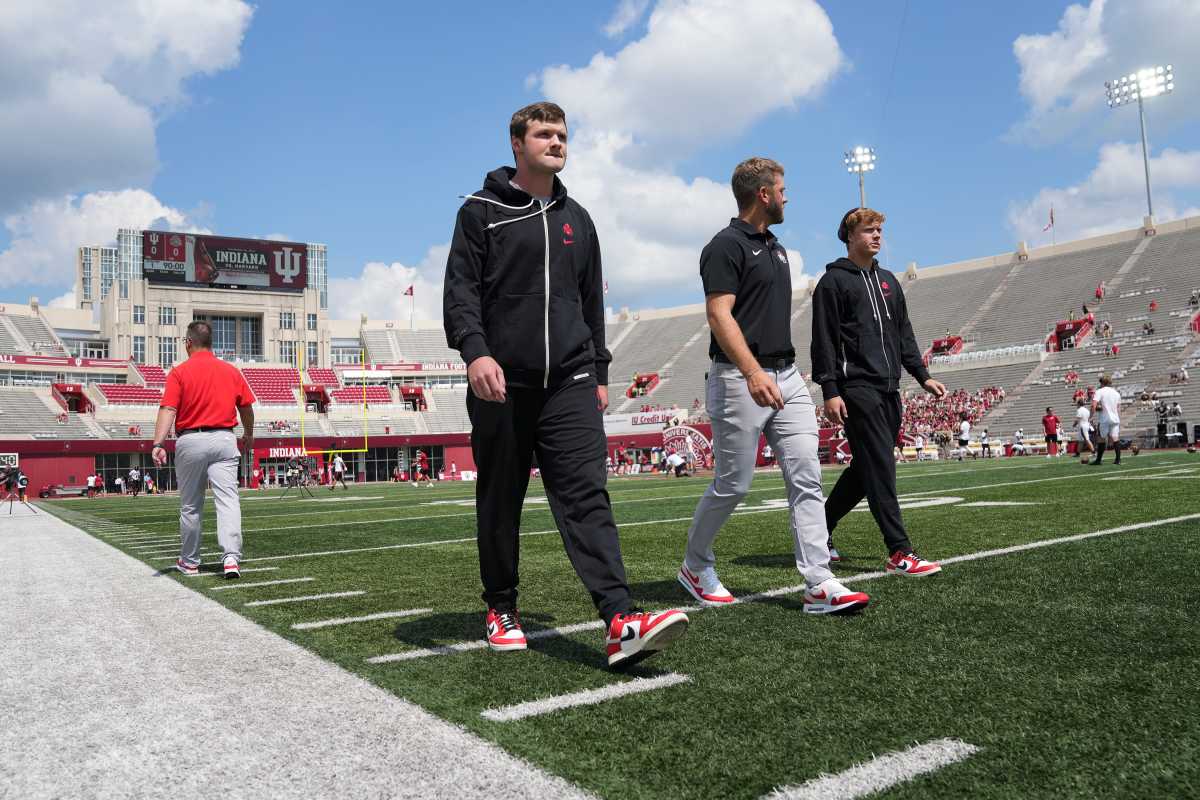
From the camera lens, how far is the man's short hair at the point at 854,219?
4.92m

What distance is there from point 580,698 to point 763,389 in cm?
167

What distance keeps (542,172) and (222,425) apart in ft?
12.6

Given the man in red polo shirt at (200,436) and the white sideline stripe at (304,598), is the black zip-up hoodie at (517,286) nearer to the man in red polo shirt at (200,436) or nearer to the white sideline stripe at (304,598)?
the white sideline stripe at (304,598)

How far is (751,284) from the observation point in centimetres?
400

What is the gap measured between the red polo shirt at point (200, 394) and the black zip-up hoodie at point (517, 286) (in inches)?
128

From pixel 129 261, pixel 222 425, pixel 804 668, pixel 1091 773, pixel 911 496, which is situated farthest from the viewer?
pixel 129 261

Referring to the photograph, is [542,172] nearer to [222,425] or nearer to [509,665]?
[509,665]

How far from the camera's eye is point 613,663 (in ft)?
8.93

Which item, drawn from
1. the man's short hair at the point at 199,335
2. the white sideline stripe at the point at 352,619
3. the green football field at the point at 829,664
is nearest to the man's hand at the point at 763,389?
the green football field at the point at 829,664

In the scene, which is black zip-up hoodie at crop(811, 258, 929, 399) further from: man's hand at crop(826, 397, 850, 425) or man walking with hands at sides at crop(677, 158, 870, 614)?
man walking with hands at sides at crop(677, 158, 870, 614)

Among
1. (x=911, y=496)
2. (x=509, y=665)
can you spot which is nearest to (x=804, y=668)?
(x=509, y=665)

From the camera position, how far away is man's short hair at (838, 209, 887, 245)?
4922 millimetres

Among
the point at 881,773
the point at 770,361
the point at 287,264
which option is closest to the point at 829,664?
the point at 881,773

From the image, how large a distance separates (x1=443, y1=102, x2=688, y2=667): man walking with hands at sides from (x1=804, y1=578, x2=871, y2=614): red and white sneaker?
0.97 metres
